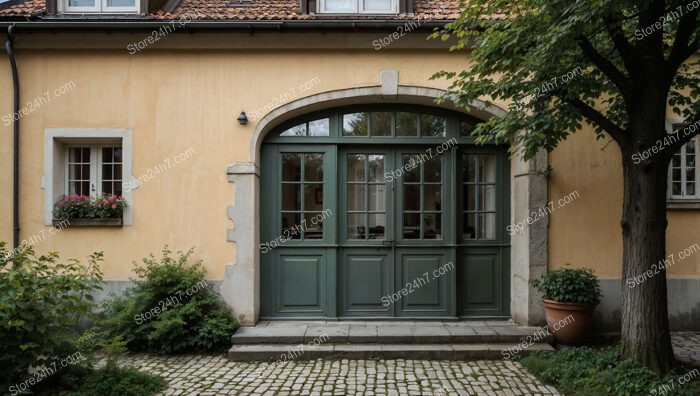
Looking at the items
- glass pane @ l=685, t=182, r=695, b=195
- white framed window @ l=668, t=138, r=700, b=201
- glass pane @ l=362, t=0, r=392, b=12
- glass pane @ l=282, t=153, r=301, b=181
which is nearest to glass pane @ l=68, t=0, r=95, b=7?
glass pane @ l=282, t=153, r=301, b=181

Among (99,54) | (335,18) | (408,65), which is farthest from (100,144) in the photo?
(408,65)

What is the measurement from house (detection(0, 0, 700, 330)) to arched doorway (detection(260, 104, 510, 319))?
33 millimetres

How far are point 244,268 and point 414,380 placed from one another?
2.89 m

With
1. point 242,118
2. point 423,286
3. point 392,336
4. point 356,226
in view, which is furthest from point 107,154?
point 423,286

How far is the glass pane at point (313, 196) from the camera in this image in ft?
21.1

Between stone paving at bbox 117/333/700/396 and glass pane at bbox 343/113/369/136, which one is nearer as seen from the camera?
stone paving at bbox 117/333/700/396

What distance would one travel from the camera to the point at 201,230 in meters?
6.00

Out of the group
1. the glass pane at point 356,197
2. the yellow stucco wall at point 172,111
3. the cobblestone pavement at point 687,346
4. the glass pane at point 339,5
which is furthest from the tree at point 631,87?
the glass pane at point 339,5

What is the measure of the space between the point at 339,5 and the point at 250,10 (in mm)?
1444

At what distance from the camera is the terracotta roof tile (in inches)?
239

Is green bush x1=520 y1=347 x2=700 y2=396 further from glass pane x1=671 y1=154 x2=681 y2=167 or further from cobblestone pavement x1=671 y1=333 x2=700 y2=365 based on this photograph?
glass pane x1=671 y1=154 x2=681 y2=167

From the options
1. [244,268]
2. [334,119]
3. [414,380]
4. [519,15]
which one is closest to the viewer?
[519,15]

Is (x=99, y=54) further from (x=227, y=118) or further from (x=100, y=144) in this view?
(x=227, y=118)

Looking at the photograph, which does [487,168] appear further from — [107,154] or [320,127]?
[107,154]
